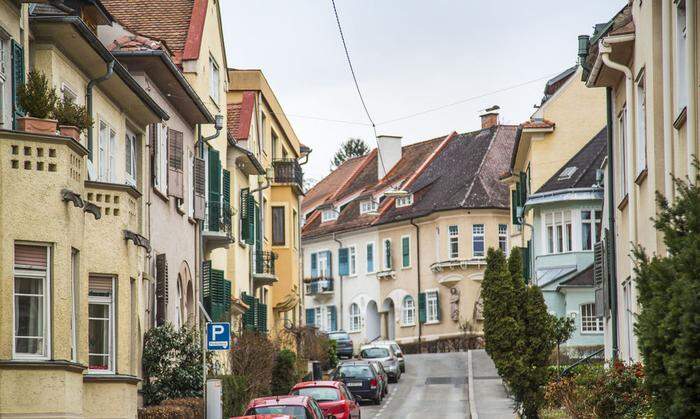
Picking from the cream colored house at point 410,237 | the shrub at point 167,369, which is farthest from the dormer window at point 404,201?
the shrub at point 167,369

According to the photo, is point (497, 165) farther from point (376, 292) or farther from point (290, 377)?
point (290, 377)

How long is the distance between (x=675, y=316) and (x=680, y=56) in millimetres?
7564

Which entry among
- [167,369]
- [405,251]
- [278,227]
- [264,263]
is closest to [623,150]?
[167,369]

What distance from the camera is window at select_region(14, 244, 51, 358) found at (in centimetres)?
1730

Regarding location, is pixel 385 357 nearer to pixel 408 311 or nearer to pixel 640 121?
pixel 408 311

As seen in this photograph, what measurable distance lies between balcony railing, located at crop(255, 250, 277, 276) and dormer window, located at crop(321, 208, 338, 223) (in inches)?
1455

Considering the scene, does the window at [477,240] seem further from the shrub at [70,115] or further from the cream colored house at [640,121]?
the shrub at [70,115]

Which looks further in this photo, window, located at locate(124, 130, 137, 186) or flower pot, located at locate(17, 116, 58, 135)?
window, located at locate(124, 130, 137, 186)

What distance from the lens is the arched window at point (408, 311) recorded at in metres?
77.1

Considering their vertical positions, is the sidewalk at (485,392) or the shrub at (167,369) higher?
the shrub at (167,369)

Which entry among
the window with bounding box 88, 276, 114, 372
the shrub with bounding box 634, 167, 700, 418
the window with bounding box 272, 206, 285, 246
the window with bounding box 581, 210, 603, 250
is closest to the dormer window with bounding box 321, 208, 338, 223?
the window with bounding box 272, 206, 285, 246

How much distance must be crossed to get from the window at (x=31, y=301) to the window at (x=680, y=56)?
8930mm

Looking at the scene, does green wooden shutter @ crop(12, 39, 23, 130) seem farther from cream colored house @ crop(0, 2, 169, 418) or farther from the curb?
the curb

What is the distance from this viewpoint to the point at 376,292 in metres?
80.7
